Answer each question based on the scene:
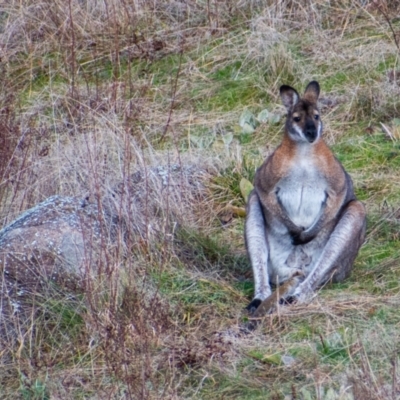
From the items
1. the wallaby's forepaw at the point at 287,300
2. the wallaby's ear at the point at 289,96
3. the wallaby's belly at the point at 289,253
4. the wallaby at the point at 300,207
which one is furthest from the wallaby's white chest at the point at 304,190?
the wallaby's forepaw at the point at 287,300

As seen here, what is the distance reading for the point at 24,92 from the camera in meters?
9.70

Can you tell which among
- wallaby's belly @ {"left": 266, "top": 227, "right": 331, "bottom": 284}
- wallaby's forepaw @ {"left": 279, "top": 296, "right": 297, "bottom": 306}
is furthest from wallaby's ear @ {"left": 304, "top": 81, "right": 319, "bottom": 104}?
wallaby's forepaw @ {"left": 279, "top": 296, "right": 297, "bottom": 306}

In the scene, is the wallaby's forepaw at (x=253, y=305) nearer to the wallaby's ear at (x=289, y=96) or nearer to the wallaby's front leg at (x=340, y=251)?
the wallaby's front leg at (x=340, y=251)

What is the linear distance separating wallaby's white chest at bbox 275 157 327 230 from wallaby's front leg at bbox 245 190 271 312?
0.18 meters

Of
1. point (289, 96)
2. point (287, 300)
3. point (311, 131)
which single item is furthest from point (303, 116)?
point (287, 300)

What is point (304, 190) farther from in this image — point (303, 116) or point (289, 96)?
point (289, 96)

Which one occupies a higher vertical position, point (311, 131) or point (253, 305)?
point (311, 131)

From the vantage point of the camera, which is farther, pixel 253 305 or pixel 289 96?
pixel 289 96

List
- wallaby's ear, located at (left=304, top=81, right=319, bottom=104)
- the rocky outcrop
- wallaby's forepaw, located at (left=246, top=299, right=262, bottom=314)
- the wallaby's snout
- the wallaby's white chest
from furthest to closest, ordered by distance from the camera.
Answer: wallaby's ear, located at (left=304, top=81, right=319, bottom=104), the wallaby's white chest, the wallaby's snout, wallaby's forepaw, located at (left=246, top=299, right=262, bottom=314), the rocky outcrop

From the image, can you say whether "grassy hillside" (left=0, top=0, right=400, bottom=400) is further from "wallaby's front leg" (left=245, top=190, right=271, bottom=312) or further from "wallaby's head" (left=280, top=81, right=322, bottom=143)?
"wallaby's head" (left=280, top=81, right=322, bottom=143)

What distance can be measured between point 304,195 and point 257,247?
1.46 ft

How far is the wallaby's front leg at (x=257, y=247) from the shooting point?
241 inches

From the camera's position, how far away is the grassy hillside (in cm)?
499

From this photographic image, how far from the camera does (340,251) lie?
6.28 metres
